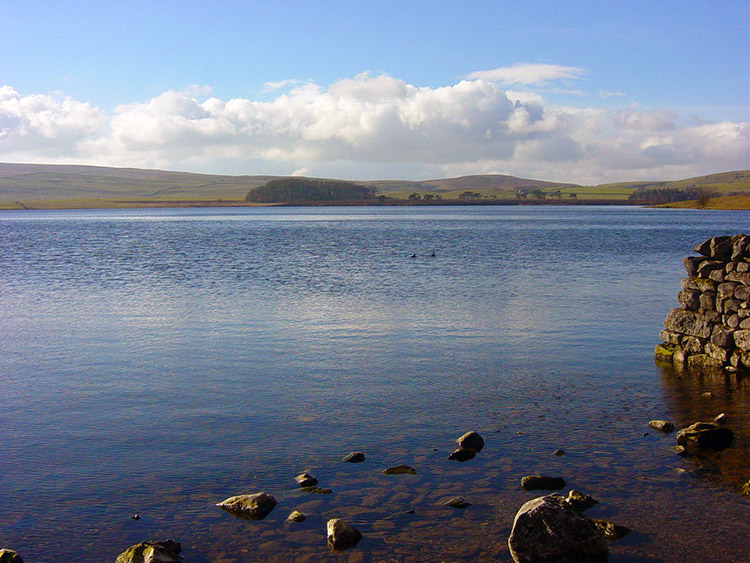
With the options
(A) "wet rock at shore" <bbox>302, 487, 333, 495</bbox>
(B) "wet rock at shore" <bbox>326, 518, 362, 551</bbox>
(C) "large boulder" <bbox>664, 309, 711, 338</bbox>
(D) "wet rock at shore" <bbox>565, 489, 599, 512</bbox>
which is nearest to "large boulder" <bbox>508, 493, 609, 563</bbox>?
(D) "wet rock at shore" <bbox>565, 489, 599, 512</bbox>

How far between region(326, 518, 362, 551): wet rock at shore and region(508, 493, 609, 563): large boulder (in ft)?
5.85

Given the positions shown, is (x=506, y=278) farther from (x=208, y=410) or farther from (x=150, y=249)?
(x=150, y=249)

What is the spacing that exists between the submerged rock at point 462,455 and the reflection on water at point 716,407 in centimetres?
323

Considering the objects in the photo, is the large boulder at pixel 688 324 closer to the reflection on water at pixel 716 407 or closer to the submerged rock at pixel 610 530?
the reflection on water at pixel 716 407

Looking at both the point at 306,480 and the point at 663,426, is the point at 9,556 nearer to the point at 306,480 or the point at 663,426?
the point at 306,480

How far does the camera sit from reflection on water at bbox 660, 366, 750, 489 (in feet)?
33.7

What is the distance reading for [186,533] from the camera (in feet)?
27.6

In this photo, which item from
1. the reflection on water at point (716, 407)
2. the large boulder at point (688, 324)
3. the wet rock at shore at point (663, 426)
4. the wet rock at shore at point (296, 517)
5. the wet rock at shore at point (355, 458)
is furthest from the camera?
the large boulder at point (688, 324)

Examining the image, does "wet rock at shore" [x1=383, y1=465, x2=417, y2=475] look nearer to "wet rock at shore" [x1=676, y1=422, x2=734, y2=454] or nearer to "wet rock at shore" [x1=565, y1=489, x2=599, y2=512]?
"wet rock at shore" [x1=565, y1=489, x2=599, y2=512]

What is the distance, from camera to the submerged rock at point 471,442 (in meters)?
11.0

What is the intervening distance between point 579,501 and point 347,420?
4.79 m

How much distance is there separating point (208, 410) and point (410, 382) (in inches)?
171

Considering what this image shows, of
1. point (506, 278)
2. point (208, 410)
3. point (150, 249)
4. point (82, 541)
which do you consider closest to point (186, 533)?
point (82, 541)

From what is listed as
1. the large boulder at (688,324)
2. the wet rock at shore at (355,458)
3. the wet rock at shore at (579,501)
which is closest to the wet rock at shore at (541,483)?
the wet rock at shore at (579,501)
